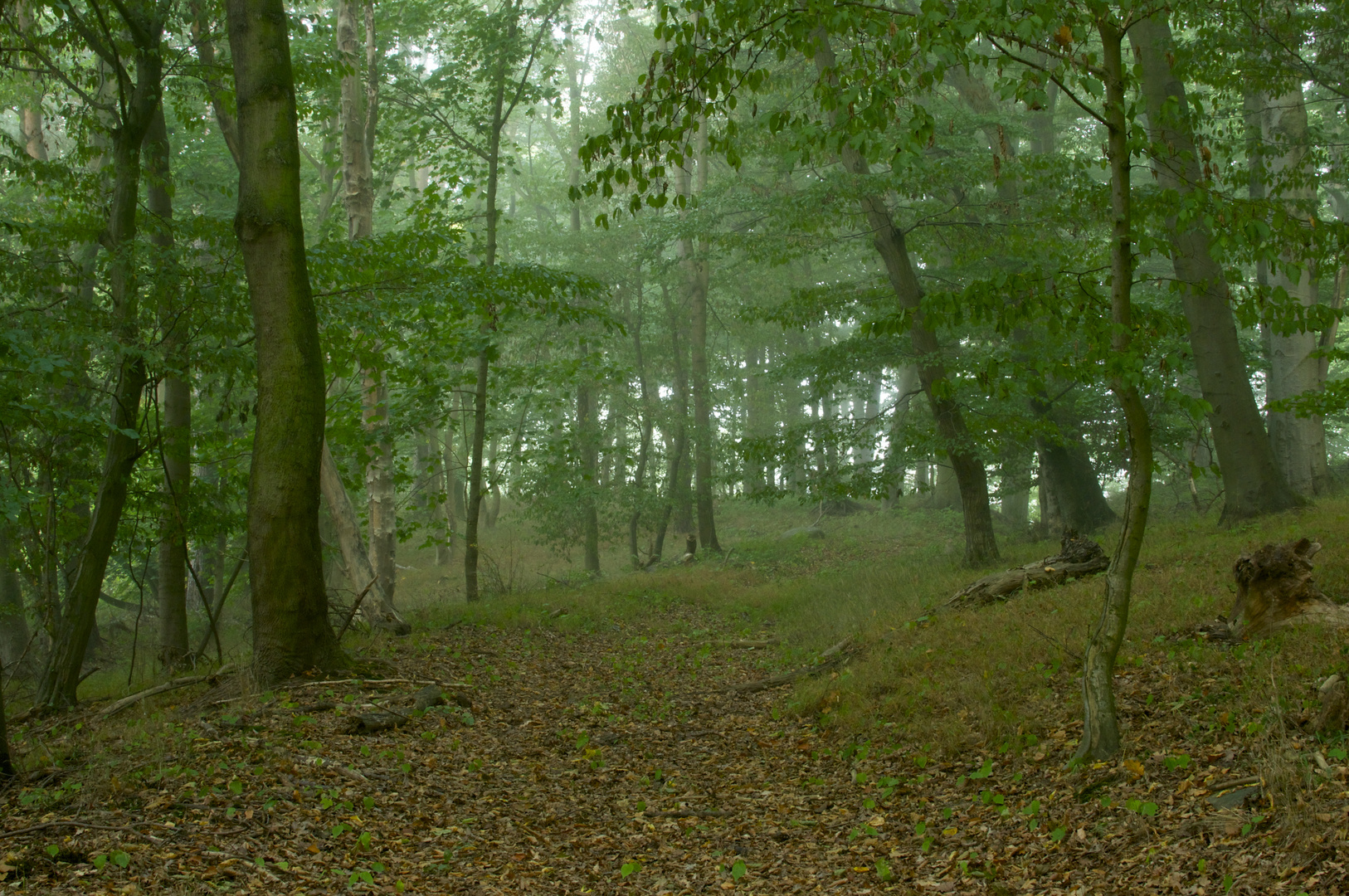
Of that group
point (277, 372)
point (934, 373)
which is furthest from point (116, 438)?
point (934, 373)

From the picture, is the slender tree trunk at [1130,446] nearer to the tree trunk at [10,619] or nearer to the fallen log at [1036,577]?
the fallen log at [1036,577]

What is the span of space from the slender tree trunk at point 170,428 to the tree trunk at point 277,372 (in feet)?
4.29

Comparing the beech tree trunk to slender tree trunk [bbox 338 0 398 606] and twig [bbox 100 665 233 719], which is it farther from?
twig [bbox 100 665 233 719]

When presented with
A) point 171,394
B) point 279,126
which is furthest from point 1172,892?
point 171,394

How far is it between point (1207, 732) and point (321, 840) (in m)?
4.91

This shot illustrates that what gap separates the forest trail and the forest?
32 millimetres

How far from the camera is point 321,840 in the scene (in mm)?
4473

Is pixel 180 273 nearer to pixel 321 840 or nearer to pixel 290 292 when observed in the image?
pixel 290 292

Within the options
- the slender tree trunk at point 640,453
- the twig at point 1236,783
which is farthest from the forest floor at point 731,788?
the slender tree trunk at point 640,453

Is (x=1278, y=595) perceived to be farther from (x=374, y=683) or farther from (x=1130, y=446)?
(x=374, y=683)

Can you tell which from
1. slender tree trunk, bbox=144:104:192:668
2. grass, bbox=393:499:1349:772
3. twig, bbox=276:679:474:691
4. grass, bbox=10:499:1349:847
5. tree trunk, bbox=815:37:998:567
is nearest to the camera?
grass, bbox=10:499:1349:847

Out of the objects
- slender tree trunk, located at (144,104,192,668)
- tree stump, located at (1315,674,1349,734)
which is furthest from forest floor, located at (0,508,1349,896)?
slender tree trunk, located at (144,104,192,668)

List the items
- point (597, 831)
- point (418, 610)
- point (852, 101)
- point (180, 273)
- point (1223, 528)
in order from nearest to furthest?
point (852, 101) < point (597, 831) < point (180, 273) < point (1223, 528) < point (418, 610)

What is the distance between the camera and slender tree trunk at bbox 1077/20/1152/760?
4.69m
